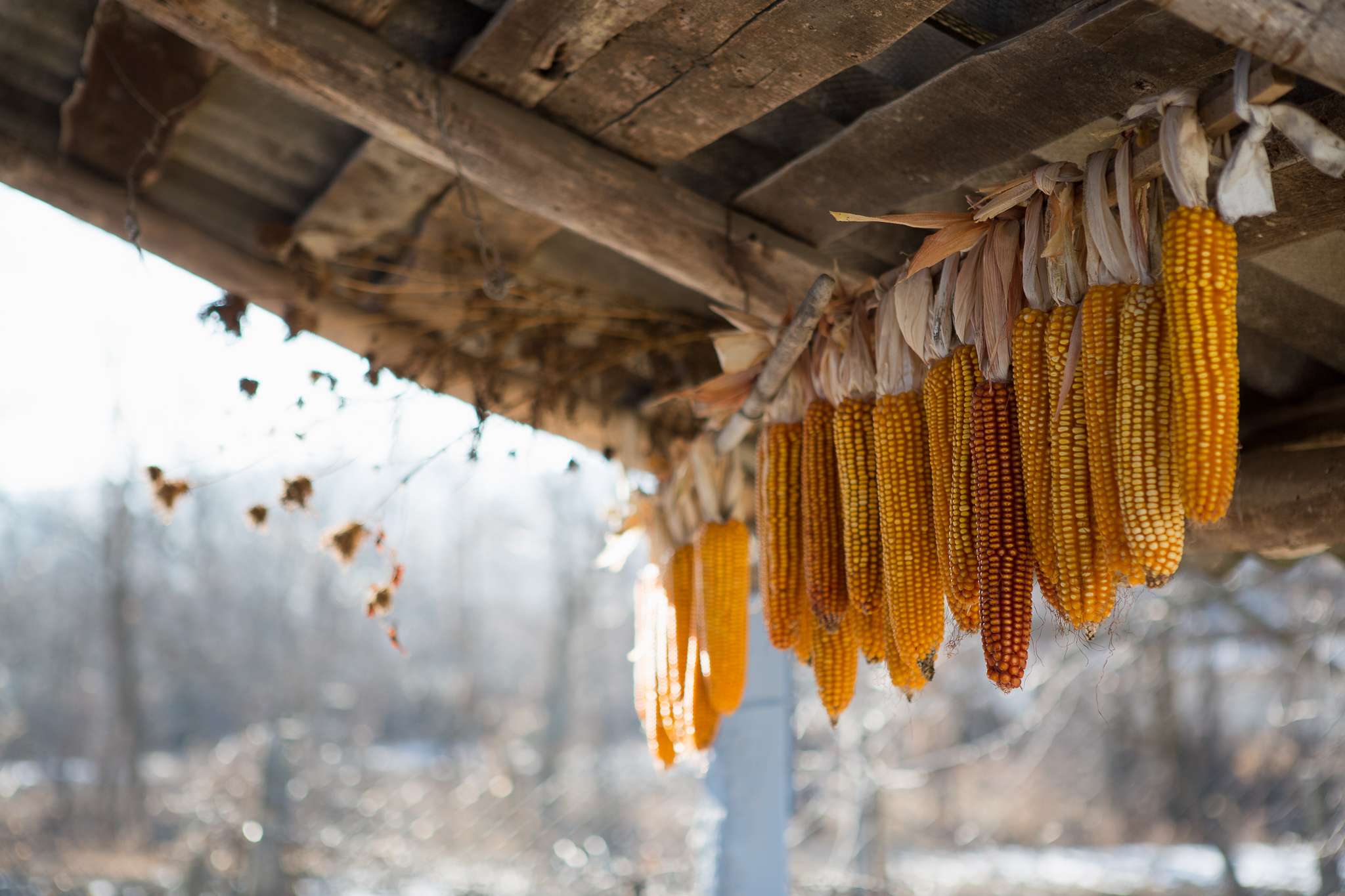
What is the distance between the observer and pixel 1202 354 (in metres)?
1.43

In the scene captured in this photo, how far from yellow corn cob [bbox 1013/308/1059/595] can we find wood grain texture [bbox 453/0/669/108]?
97 cm

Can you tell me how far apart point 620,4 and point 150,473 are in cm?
206

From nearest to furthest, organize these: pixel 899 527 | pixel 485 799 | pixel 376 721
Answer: pixel 899 527
pixel 485 799
pixel 376 721

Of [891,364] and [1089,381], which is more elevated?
[891,364]

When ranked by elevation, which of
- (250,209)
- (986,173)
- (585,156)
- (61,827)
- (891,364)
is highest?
(250,209)

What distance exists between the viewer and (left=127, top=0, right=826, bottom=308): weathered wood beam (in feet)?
7.45

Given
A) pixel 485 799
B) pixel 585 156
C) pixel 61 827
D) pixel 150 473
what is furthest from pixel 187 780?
pixel 585 156

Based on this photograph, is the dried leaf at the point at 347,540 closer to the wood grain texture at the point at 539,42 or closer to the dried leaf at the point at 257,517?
the dried leaf at the point at 257,517

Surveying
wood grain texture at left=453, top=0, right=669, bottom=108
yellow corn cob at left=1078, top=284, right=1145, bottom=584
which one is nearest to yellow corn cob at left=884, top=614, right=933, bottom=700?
yellow corn cob at left=1078, top=284, right=1145, bottom=584

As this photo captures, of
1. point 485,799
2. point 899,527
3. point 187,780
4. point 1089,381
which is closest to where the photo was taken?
point 1089,381

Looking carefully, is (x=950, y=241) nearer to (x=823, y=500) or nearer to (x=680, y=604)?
(x=823, y=500)

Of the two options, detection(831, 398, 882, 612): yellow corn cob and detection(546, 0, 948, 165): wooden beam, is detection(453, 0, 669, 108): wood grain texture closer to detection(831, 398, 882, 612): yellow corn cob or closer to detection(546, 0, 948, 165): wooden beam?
detection(546, 0, 948, 165): wooden beam

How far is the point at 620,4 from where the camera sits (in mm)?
2068

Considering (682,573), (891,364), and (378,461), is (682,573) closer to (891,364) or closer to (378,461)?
(378,461)
